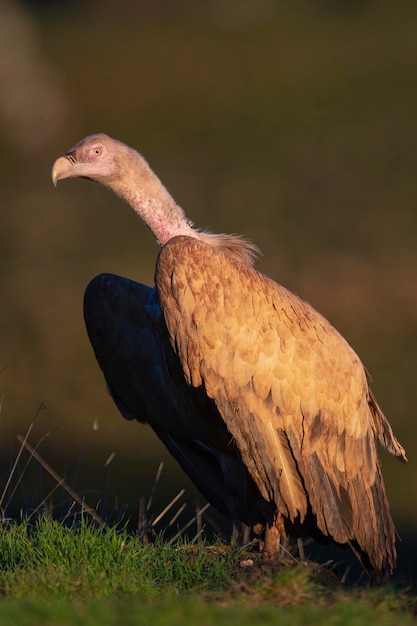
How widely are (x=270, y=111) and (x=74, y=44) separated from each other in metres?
6.46

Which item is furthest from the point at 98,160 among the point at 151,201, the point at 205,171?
the point at 205,171

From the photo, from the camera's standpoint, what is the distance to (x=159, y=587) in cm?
664

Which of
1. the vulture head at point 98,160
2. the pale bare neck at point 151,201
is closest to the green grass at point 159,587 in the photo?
the pale bare neck at point 151,201

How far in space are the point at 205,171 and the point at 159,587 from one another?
72.9ft

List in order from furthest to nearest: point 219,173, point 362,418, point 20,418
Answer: point 219,173
point 20,418
point 362,418

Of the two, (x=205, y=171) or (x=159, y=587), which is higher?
(x=205, y=171)

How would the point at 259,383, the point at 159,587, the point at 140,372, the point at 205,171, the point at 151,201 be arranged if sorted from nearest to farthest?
the point at 159,587
the point at 259,383
the point at 151,201
the point at 140,372
the point at 205,171

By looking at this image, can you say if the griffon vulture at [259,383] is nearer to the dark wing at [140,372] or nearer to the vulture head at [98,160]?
the vulture head at [98,160]

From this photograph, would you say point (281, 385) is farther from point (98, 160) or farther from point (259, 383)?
point (98, 160)

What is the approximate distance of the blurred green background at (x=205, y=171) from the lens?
21031 millimetres

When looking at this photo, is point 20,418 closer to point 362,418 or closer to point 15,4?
point 362,418

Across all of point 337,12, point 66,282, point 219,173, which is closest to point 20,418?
point 66,282

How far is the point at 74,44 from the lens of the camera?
3606 centimetres

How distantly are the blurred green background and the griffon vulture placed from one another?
6465mm
